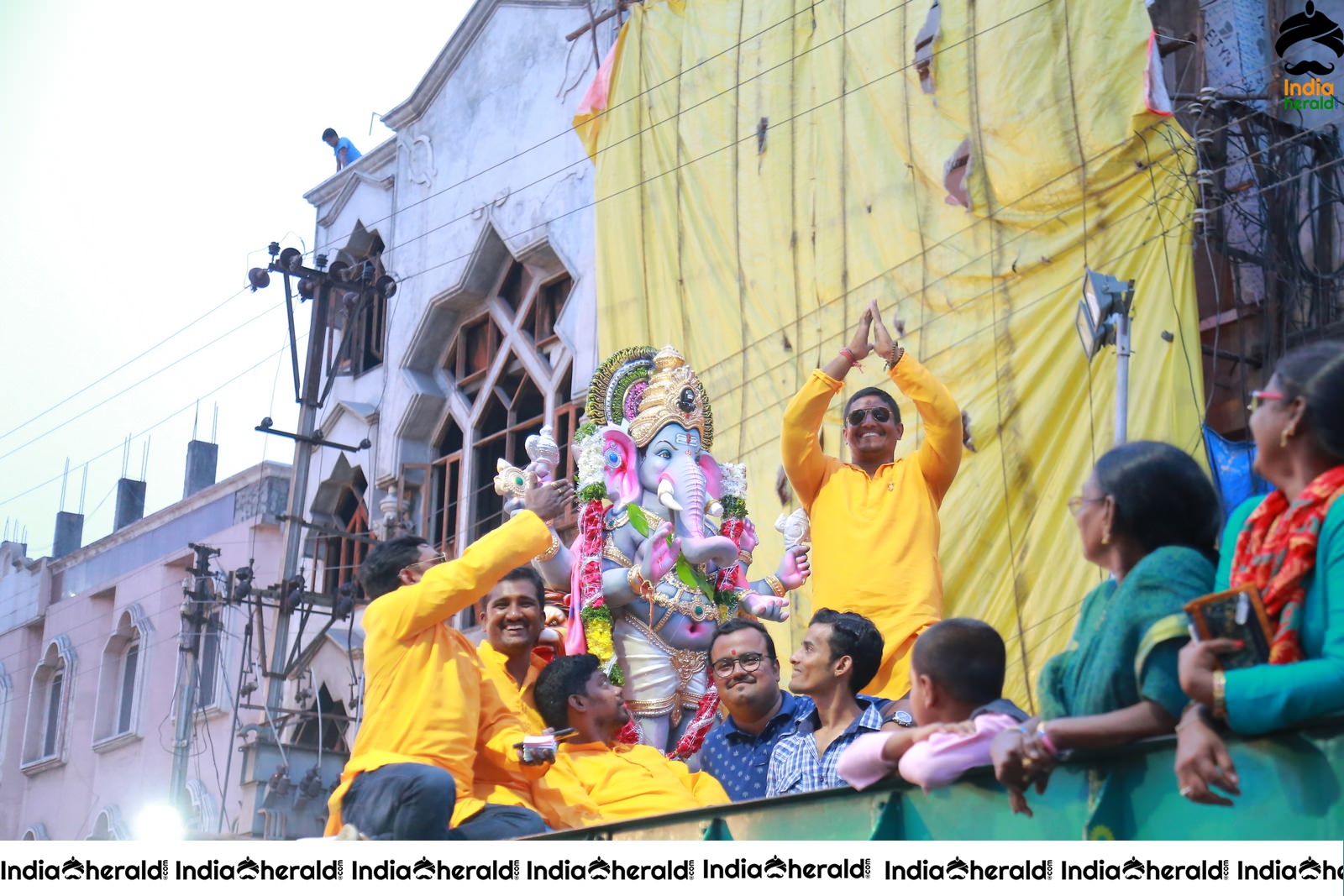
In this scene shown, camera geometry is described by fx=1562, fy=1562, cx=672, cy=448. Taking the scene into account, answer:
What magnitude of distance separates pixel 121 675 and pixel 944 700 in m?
19.9

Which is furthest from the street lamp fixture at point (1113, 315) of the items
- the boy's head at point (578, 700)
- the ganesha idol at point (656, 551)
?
the boy's head at point (578, 700)

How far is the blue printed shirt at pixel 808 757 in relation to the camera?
13.3 ft

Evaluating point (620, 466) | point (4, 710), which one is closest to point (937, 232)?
point (620, 466)

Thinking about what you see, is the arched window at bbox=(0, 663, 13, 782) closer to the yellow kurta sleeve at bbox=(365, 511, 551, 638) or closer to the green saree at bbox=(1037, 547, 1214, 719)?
the yellow kurta sleeve at bbox=(365, 511, 551, 638)

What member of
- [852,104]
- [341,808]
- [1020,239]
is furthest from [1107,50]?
[341,808]

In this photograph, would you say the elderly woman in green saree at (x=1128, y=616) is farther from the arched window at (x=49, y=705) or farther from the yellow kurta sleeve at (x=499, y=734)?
the arched window at (x=49, y=705)

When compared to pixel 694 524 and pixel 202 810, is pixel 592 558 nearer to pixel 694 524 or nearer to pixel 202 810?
pixel 694 524

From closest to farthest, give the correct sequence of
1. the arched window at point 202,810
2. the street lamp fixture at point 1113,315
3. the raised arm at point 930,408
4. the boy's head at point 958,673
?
the boy's head at point 958,673, the raised arm at point 930,408, the street lamp fixture at point 1113,315, the arched window at point 202,810

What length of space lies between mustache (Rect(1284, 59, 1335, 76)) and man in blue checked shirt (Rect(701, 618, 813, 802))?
523cm

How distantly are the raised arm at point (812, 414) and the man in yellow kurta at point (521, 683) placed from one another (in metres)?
1.11

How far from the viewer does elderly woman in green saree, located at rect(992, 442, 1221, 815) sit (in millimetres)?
2543

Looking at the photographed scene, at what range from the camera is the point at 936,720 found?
304cm

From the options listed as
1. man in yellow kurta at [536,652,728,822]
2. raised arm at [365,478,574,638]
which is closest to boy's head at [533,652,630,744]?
man in yellow kurta at [536,652,728,822]
